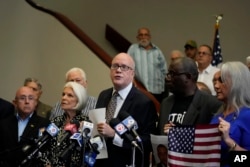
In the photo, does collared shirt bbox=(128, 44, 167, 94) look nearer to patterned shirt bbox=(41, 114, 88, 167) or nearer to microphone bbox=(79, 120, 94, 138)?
patterned shirt bbox=(41, 114, 88, 167)

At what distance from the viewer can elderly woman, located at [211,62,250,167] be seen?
3324 millimetres

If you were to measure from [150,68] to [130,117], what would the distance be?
429cm

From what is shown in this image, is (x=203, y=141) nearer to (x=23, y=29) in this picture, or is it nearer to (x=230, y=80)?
(x=230, y=80)

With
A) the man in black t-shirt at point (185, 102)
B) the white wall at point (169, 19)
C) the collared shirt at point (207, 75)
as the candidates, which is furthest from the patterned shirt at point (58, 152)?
the white wall at point (169, 19)

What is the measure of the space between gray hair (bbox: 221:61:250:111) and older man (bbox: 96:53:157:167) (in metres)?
0.87

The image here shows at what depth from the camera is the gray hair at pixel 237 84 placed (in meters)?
3.42

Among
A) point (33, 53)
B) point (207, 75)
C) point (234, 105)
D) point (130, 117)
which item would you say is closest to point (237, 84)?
point (234, 105)

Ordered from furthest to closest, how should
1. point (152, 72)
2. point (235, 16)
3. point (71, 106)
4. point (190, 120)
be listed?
1. point (235, 16)
2. point (152, 72)
3. point (71, 106)
4. point (190, 120)

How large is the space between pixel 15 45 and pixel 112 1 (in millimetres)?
2541

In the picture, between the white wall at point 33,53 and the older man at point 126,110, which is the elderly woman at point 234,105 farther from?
the white wall at point 33,53

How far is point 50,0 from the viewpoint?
9750 millimetres

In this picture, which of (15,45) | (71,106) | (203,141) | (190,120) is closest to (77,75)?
(71,106)

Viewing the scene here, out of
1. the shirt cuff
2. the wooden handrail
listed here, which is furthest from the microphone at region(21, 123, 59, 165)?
the wooden handrail

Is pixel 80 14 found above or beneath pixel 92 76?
above
